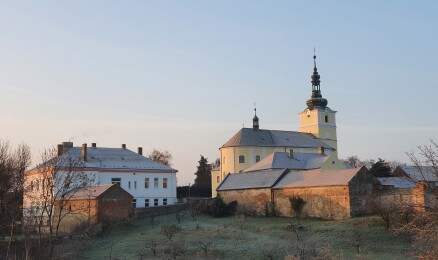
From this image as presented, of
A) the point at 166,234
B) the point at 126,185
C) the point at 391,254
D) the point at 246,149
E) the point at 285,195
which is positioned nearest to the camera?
the point at 391,254

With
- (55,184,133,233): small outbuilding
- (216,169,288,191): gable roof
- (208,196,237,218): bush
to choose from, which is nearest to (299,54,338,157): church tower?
(216,169,288,191): gable roof

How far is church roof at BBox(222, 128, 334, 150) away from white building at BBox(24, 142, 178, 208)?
13.1 m

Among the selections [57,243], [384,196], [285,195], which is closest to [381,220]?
[384,196]

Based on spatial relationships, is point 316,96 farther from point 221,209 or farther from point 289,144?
point 221,209

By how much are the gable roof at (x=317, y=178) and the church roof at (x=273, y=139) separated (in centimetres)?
2273

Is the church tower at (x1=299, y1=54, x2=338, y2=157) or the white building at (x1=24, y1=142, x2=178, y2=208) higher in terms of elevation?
the church tower at (x1=299, y1=54, x2=338, y2=157)

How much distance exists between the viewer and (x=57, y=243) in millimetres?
33219

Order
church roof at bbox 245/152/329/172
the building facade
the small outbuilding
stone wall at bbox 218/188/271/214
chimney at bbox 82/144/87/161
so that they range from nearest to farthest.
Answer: the small outbuilding → stone wall at bbox 218/188/271/214 → chimney at bbox 82/144/87/161 → the building facade → church roof at bbox 245/152/329/172

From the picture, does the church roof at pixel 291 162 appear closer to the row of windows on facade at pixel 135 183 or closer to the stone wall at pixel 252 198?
the row of windows on facade at pixel 135 183

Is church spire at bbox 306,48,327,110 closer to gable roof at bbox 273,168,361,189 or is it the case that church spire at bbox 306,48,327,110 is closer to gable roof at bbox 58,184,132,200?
gable roof at bbox 273,168,361,189

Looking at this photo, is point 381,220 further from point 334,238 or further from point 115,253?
point 115,253

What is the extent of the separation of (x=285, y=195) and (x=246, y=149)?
24843 millimetres

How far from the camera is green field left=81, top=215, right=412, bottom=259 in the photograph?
26.8 meters

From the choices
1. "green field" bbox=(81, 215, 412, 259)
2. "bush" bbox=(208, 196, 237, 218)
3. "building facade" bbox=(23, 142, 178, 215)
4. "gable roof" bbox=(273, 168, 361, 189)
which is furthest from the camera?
→ "building facade" bbox=(23, 142, 178, 215)
